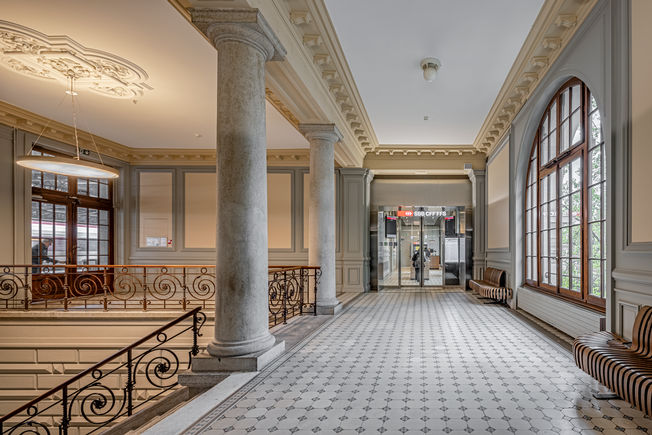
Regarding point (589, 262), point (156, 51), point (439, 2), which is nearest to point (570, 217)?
point (589, 262)

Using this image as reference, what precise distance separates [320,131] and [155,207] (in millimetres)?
7483

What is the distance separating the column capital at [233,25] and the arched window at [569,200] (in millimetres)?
4590

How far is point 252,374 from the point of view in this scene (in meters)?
4.13

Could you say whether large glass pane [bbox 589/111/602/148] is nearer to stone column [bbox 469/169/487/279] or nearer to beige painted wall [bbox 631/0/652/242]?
beige painted wall [bbox 631/0/652/242]

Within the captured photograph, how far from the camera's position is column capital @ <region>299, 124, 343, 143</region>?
8164 mm

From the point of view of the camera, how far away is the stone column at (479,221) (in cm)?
1262

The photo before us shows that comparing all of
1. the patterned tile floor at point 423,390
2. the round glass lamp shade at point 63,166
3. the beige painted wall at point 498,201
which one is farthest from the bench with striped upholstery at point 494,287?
the round glass lamp shade at point 63,166

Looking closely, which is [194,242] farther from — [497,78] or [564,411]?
[564,411]

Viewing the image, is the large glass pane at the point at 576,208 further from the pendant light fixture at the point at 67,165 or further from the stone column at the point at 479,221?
the pendant light fixture at the point at 67,165

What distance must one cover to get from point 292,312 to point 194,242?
622 centimetres

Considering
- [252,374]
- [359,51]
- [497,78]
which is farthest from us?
[497,78]

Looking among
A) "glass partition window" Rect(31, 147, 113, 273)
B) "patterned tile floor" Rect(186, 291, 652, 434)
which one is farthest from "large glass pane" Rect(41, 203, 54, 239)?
"patterned tile floor" Rect(186, 291, 652, 434)

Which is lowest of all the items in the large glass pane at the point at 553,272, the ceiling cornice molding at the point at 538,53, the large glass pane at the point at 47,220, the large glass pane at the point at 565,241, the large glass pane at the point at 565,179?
the large glass pane at the point at 553,272

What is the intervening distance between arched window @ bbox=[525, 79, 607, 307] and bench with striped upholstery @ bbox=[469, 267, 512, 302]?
0.79 meters
